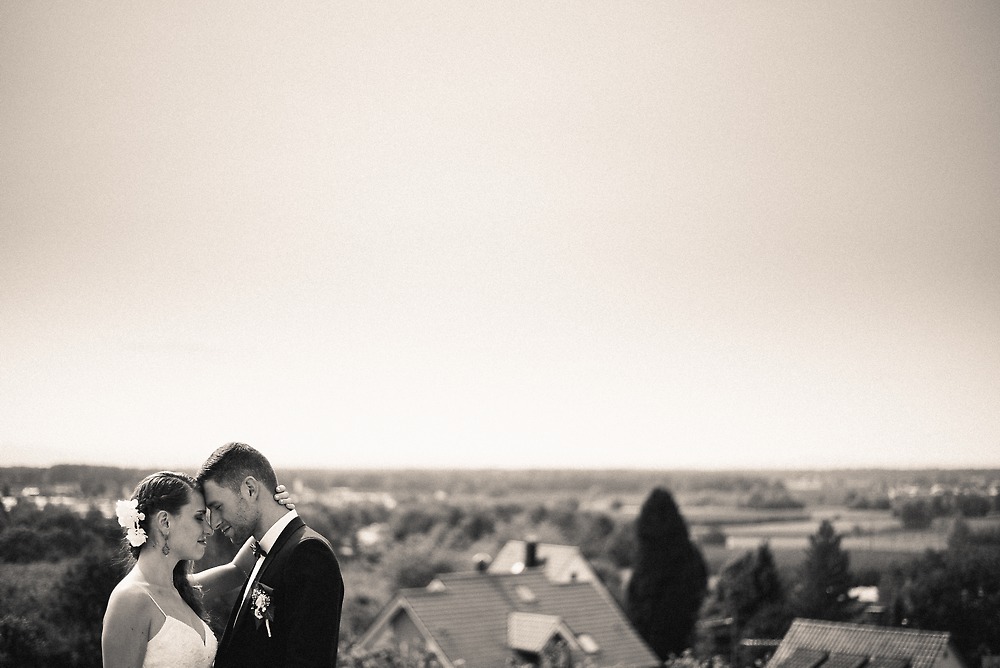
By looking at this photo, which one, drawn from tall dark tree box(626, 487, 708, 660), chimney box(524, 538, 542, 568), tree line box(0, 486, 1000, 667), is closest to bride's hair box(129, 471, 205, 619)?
tree line box(0, 486, 1000, 667)

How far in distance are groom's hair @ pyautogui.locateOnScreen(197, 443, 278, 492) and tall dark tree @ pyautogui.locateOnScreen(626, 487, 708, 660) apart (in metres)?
13.9

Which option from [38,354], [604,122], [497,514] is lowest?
[497,514]

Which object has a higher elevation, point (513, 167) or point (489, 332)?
point (513, 167)

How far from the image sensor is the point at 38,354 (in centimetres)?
733

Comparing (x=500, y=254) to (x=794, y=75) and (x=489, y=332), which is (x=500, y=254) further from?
(x=794, y=75)

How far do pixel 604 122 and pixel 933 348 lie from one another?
3.86 m

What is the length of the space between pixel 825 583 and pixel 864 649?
191 centimetres

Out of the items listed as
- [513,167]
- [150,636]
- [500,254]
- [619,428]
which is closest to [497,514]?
[619,428]

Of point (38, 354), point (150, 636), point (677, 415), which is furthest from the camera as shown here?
point (677, 415)

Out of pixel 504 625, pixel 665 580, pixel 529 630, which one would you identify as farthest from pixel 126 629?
pixel 665 580

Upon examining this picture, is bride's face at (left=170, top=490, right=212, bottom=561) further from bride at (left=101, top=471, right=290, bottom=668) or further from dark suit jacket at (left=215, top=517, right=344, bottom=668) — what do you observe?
dark suit jacket at (left=215, top=517, right=344, bottom=668)

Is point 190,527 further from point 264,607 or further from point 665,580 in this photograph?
point 665,580

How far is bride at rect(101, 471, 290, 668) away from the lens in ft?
8.11

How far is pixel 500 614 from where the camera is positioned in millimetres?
12281
